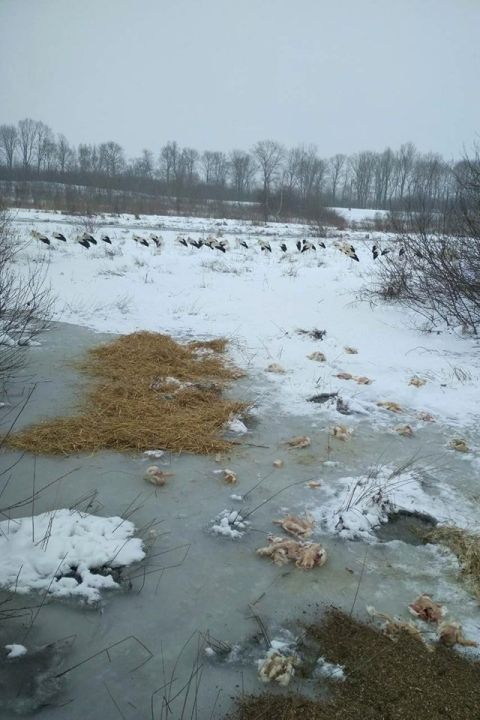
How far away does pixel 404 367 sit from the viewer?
22.3 ft

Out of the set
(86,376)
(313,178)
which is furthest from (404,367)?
(313,178)

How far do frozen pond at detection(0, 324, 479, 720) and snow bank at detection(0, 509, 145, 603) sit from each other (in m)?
0.09

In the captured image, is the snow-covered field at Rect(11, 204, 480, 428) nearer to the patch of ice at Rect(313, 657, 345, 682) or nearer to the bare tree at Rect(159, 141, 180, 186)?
the patch of ice at Rect(313, 657, 345, 682)

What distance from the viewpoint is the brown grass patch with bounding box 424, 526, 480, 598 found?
2.76 meters

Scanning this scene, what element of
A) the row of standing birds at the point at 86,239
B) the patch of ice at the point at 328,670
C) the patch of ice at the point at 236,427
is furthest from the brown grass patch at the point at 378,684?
the row of standing birds at the point at 86,239

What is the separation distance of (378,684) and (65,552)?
5.63ft

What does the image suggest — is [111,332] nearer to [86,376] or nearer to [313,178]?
[86,376]

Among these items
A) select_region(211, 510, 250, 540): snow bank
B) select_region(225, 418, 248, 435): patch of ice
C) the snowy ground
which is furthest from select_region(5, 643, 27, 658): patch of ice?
select_region(225, 418, 248, 435): patch of ice

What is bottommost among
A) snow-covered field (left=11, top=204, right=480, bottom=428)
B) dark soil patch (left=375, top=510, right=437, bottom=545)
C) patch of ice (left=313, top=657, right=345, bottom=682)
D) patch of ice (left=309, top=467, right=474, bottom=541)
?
patch of ice (left=313, top=657, right=345, bottom=682)

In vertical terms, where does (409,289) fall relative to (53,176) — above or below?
below

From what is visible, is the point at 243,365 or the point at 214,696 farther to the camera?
the point at 243,365

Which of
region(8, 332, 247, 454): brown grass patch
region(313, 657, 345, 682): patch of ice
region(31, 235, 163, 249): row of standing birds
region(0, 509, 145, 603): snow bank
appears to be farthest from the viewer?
region(31, 235, 163, 249): row of standing birds

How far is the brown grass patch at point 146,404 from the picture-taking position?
13.8 ft

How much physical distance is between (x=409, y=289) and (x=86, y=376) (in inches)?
268
